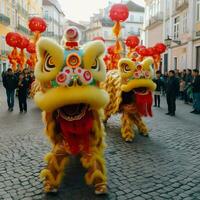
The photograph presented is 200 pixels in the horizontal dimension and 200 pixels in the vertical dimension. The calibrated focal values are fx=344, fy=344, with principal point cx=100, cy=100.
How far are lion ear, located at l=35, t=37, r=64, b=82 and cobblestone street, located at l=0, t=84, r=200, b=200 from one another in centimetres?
165

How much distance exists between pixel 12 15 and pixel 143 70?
122 ft

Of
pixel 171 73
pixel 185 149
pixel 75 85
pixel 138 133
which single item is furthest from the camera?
pixel 171 73

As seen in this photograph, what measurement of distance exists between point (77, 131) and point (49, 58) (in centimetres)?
106

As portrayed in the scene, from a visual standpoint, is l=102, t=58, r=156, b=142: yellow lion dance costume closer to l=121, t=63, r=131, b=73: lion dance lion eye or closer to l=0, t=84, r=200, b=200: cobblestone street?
l=121, t=63, r=131, b=73: lion dance lion eye

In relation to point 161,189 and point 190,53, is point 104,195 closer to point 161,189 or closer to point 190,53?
point 161,189

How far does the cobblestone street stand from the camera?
480 cm

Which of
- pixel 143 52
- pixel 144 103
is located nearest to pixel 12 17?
pixel 143 52

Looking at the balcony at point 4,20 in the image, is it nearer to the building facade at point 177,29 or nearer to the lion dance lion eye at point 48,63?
the building facade at point 177,29

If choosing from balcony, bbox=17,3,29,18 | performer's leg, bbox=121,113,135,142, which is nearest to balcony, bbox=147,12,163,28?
balcony, bbox=17,3,29,18

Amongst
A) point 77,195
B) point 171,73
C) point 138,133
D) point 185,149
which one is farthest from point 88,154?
point 171,73

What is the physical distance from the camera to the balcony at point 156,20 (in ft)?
103

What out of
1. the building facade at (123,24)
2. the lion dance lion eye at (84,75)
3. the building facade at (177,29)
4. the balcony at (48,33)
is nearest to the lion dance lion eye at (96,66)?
the lion dance lion eye at (84,75)

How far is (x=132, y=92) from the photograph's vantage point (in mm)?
7879

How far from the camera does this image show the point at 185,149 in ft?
23.4
